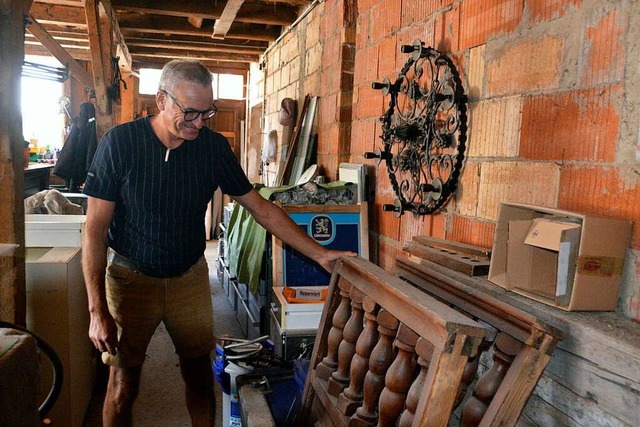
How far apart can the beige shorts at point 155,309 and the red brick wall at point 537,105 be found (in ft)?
2.81

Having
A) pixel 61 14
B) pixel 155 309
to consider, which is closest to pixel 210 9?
pixel 61 14

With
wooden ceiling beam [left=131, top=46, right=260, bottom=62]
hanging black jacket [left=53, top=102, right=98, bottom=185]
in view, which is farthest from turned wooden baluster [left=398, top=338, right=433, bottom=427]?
wooden ceiling beam [left=131, top=46, right=260, bottom=62]

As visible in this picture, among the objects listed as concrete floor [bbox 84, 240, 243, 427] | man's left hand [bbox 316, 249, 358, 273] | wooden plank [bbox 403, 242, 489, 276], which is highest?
wooden plank [bbox 403, 242, 489, 276]

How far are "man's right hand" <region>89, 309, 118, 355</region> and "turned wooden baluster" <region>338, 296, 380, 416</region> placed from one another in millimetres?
762

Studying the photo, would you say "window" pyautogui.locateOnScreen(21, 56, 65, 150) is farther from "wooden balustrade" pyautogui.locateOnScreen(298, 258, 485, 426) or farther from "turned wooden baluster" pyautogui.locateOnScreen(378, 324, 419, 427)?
"turned wooden baluster" pyautogui.locateOnScreen(378, 324, 419, 427)

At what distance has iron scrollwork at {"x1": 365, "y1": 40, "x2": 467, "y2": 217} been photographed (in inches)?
66.9

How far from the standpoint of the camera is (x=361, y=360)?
126cm

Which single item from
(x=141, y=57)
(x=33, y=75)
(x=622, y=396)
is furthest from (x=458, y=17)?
(x=141, y=57)

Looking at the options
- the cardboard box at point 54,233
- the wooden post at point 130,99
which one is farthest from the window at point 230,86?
the cardboard box at point 54,233

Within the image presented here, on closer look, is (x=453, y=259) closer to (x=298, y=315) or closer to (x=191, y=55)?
(x=298, y=315)

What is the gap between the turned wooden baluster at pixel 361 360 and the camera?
4.07 feet

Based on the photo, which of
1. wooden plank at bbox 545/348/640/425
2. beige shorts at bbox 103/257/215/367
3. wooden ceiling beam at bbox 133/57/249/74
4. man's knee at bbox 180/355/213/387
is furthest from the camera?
wooden ceiling beam at bbox 133/57/249/74

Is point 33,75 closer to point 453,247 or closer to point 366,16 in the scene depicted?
point 366,16

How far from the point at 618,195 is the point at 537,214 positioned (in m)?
0.21
